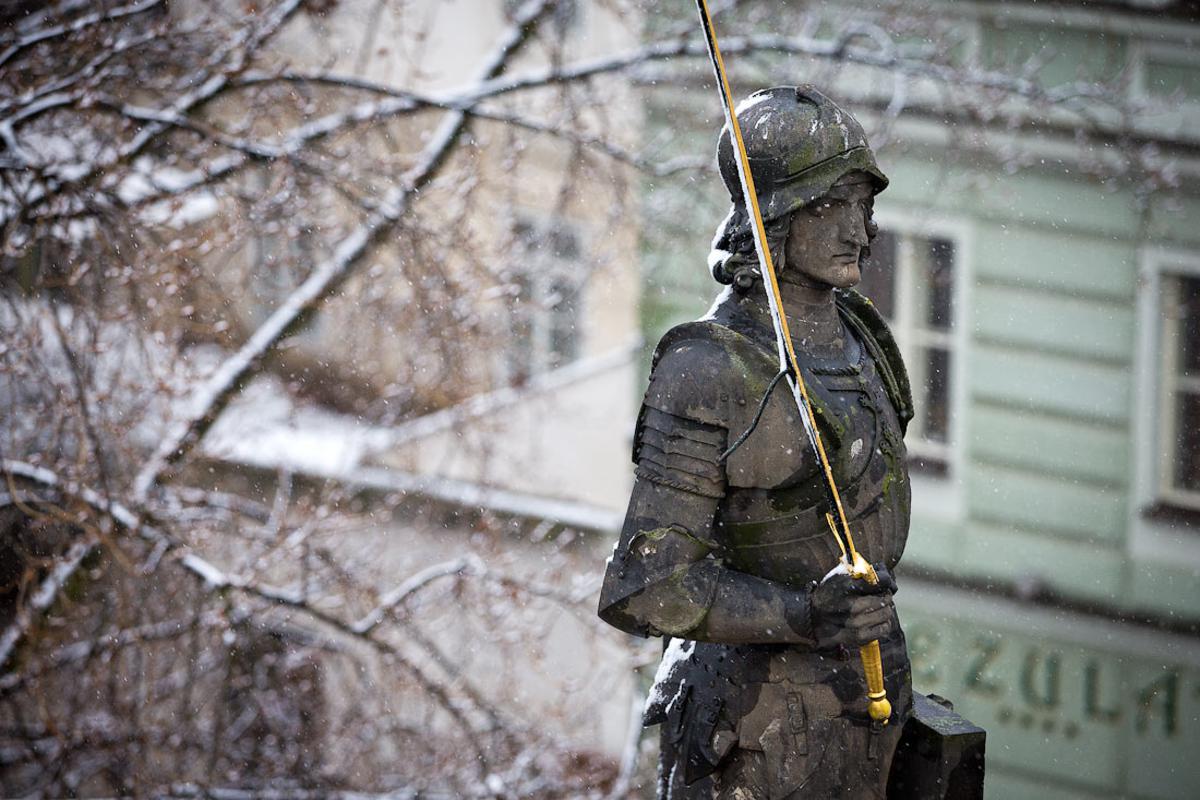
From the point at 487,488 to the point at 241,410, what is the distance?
4.94ft

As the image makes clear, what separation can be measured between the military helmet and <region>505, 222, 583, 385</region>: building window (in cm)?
566

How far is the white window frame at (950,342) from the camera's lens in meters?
10.6

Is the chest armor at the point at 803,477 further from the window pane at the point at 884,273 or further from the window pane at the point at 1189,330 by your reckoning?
the window pane at the point at 1189,330

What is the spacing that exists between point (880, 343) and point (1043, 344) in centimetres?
637

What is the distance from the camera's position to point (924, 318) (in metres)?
10.7

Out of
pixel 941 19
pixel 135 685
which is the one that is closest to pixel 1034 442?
pixel 941 19

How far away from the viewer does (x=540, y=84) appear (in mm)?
9289

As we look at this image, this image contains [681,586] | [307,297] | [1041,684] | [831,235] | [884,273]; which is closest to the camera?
[681,586]

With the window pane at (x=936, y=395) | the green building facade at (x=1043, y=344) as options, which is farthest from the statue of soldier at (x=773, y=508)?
the window pane at (x=936, y=395)

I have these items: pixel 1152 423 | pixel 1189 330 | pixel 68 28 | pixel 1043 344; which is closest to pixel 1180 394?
pixel 1152 423

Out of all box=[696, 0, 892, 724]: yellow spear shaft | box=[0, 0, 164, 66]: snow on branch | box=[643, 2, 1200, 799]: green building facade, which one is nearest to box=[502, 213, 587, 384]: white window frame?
box=[643, 2, 1200, 799]: green building facade

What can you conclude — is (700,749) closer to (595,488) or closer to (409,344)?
(409,344)

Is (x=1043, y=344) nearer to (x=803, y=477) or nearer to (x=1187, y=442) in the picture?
(x=1187, y=442)

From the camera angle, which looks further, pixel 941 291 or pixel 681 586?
pixel 941 291
